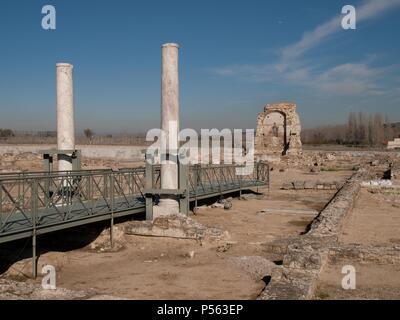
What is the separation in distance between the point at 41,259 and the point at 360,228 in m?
8.23

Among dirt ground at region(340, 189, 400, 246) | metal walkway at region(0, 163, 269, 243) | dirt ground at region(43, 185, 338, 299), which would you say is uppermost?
metal walkway at region(0, 163, 269, 243)

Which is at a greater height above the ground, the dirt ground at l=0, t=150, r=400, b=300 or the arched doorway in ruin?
the arched doorway in ruin

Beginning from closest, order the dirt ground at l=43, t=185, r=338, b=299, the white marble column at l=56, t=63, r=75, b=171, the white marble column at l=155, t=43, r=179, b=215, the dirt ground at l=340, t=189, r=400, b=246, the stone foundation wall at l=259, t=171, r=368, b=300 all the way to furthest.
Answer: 1. the stone foundation wall at l=259, t=171, r=368, b=300
2. the dirt ground at l=43, t=185, r=338, b=299
3. the dirt ground at l=340, t=189, r=400, b=246
4. the white marble column at l=155, t=43, r=179, b=215
5. the white marble column at l=56, t=63, r=75, b=171

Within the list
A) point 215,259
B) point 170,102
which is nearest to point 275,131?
point 170,102

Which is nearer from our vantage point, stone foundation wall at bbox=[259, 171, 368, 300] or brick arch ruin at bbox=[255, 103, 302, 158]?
stone foundation wall at bbox=[259, 171, 368, 300]

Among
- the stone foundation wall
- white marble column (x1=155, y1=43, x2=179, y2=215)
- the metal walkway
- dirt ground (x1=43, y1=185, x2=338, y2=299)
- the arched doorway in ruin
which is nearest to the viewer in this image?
the stone foundation wall

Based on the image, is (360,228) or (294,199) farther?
(294,199)

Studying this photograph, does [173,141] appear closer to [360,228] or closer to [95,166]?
[360,228]

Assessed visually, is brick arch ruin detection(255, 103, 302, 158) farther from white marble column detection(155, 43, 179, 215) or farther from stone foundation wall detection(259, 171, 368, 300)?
stone foundation wall detection(259, 171, 368, 300)

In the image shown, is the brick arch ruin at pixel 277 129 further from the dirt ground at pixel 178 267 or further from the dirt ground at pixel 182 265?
the dirt ground at pixel 178 267

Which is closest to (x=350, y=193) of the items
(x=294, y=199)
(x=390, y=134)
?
(x=294, y=199)

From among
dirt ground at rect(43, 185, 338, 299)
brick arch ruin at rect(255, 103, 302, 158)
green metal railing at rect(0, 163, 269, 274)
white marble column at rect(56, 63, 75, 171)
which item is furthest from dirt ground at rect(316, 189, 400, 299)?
brick arch ruin at rect(255, 103, 302, 158)

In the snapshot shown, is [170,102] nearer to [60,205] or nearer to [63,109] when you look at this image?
[63,109]
